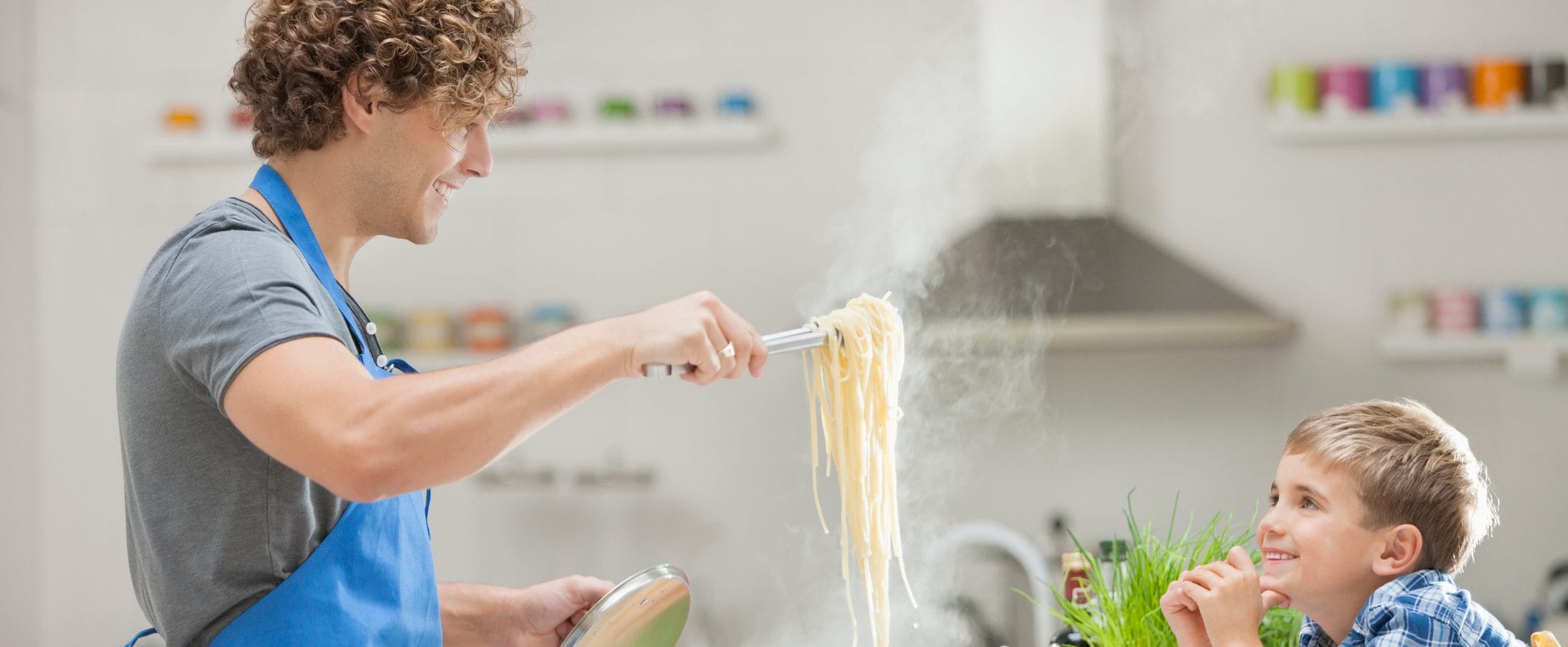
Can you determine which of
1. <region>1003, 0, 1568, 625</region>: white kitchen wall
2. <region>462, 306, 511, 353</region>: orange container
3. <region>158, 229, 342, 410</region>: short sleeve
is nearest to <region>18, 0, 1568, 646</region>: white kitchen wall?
<region>1003, 0, 1568, 625</region>: white kitchen wall

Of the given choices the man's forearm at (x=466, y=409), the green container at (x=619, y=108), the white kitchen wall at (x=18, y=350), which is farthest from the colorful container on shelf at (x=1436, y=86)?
the white kitchen wall at (x=18, y=350)

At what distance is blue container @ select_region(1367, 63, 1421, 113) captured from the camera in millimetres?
3230

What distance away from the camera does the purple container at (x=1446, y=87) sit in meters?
3.23

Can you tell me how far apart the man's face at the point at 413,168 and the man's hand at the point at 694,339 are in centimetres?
27

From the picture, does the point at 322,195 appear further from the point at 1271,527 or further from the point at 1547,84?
the point at 1547,84

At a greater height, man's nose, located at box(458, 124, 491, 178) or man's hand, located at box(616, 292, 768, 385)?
man's nose, located at box(458, 124, 491, 178)

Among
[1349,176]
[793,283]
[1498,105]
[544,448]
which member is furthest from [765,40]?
[1498,105]

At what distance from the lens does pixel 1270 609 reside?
1489 mm

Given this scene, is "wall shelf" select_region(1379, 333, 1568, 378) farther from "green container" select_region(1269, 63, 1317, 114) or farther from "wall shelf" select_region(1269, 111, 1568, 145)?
"green container" select_region(1269, 63, 1317, 114)

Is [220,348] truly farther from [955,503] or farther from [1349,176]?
[1349,176]

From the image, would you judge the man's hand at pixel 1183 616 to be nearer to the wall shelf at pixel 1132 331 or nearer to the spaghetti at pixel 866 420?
the spaghetti at pixel 866 420

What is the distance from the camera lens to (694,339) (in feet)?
3.54

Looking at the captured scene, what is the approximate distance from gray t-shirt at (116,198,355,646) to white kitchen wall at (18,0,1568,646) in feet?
7.92

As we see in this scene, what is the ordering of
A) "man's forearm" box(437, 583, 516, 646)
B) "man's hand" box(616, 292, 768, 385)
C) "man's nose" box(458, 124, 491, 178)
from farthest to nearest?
"man's forearm" box(437, 583, 516, 646) → "man's nose" box(458, 124, 491, 178) → "man's hand" box(616, 292, 768, 385)
